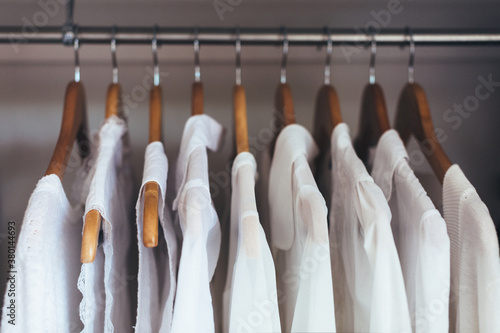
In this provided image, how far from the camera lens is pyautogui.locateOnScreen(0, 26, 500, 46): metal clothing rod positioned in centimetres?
74

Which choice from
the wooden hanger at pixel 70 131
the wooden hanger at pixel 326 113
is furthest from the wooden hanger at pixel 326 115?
the wooden hanger at pixel 70 131

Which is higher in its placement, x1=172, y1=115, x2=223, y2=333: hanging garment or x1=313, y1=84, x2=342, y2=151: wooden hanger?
x1=313, y1=84, x2=342, y2=151: wooden hanger

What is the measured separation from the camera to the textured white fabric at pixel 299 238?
0.53 m

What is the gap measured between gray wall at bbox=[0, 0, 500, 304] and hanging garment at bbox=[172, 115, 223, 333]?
1.00 feet

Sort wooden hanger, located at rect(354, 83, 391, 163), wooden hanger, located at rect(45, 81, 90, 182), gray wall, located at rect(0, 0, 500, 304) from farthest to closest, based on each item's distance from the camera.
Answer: gray wall, located at rect(0, 0, 500, 304) → wooden hanger, located at rect(354, 83, 391, 163) → wooden hanger, located at rect(45, 81, 90, 182)

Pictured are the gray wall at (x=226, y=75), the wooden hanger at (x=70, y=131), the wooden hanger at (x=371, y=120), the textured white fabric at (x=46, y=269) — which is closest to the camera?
the textured white fabric at (x=46, y=269)

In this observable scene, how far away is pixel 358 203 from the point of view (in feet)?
1.91

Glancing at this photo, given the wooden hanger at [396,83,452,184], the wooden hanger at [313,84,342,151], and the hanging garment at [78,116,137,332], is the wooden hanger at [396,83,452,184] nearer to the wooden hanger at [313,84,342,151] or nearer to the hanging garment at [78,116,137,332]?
the wooden hanger at [313,84,342,151]

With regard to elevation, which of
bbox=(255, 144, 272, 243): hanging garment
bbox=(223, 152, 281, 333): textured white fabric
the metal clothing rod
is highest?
the metal clothing rod

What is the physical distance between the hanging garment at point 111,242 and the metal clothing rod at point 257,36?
0.13m

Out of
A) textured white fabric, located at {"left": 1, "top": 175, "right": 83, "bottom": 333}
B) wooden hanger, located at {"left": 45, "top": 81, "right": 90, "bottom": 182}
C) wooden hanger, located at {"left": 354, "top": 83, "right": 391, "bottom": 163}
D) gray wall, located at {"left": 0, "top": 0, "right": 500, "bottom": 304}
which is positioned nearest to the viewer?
textured white fabric, located at {"left": 1, "top": 175, "right": 83, "bottom": 333}

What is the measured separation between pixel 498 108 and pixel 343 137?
470mm

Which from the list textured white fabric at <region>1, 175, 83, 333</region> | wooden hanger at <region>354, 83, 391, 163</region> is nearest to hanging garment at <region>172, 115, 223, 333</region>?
textured white fabric at <region>1, 175, 83, 333</region>

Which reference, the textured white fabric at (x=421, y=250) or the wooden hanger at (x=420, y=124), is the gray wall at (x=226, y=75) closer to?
the wooden hanger at (x=420, y=124)
